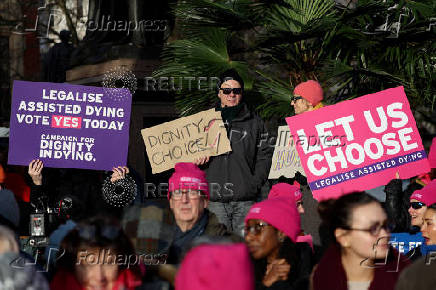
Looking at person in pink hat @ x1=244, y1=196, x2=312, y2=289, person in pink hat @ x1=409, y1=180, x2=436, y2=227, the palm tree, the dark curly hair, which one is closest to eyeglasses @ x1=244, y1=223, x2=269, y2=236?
person in pink hat @ x1=244, y1=196, x2=312, y2=289

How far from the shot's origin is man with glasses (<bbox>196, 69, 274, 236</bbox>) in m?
6.58

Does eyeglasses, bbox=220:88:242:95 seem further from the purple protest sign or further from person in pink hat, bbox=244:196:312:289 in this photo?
person in pink hat, bbox=244:196:312:289

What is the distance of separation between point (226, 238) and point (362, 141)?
10.6ft

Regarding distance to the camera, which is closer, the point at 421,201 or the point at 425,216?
the point at 425,216

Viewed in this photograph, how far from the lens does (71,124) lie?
695cm

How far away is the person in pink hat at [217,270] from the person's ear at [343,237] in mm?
1276

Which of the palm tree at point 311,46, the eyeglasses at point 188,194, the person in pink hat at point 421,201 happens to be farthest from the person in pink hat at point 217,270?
the palm tree at point 311,46

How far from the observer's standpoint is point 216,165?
6770 millimetres

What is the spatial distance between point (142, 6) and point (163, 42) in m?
0.44

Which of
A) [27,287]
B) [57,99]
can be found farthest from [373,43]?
[27,287]

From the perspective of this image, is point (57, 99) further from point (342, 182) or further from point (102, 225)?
point (102, 225)

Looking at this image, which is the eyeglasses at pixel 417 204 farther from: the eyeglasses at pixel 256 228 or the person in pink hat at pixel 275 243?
the eyeglasses at pixel 256 228

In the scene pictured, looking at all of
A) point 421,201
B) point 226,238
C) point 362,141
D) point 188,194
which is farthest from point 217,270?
point 362,141

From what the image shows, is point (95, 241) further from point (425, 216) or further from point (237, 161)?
point (237, 161)
